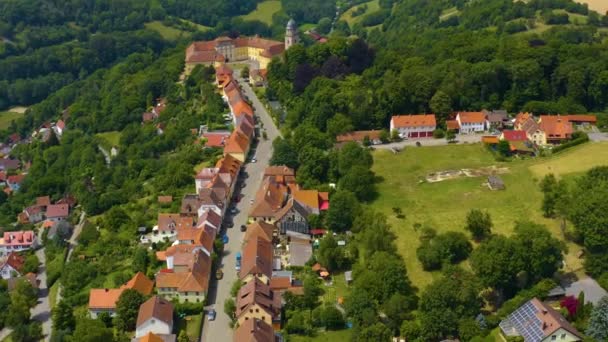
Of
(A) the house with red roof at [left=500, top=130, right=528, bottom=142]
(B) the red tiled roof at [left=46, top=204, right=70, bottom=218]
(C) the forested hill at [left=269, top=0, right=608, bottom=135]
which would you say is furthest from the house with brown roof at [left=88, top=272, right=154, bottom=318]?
(A) the house with red roof at [left=500, top=130, right=528, bottom=142]

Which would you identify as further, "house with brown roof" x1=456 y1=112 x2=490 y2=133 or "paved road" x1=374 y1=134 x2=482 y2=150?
"house with brown roof" x1=456 y1=112 x2=490 y2=133

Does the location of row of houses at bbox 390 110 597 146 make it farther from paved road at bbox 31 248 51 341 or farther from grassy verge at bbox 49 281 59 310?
paved road at bbox 31 248 51 341

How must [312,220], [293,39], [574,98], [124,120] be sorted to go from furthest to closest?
[293,39]
[124,120]
[574,98]
[312,220]

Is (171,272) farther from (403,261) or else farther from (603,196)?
(603,196)

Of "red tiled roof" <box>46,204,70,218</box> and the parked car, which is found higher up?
the parked car

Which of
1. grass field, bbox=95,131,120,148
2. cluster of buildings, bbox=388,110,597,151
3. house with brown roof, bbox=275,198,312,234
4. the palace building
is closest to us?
house with brown roof, bbox=275,198,312,234

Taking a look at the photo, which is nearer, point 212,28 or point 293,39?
point 293,39

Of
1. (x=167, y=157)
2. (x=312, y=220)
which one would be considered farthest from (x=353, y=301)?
(x=167, y=157)
